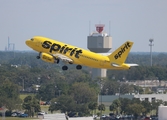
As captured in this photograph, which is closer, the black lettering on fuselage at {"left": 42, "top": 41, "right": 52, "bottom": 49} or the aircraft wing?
the aircraft wing

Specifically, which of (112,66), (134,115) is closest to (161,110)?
(112,66)

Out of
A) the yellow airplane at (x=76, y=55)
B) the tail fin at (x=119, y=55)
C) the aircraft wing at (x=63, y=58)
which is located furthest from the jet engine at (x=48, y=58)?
the tail fin at (x=119, y=55)

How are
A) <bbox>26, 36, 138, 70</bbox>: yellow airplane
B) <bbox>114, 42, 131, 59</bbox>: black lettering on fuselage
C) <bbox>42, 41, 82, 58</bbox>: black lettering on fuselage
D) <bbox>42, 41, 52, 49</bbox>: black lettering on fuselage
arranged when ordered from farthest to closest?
1. <bbox>42, 41, 52, 49</bbox>: black lettering on fuselage
2. <bbox>42, 41, 82, 58</bbox>: black lettering on fuselage
3. <bbox>26, 36, 138, 70</bbox>: yellow airplane
4. <bbox>114, 42, 131, 59</bbox>: black lettering on fuselage

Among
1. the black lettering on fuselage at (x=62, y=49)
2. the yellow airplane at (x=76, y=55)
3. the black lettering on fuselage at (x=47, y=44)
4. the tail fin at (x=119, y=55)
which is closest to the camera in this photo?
the tail fin at (x=119, y=55)

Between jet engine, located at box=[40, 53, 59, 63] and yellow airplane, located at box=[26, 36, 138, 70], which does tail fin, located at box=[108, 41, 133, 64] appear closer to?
yellow airplane, located at box=[26, 36, 138, 70]

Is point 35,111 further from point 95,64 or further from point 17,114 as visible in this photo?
point 95,64

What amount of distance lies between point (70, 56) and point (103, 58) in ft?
15.3

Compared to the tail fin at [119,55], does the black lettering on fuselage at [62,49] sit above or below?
above

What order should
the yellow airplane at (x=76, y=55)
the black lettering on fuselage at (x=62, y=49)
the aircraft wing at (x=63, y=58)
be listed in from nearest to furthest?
the yellow airplane at (x=76, y=55), the black lettering on fuselage at (x=62, y=49), the aircraft wing at (x=63, y=58)

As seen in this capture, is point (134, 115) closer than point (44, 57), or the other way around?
point (44, 57)

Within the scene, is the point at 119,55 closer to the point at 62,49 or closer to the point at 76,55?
the point at 76,55

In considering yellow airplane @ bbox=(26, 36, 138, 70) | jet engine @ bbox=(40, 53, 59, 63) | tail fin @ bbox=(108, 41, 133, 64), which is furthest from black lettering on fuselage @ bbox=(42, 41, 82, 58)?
tail fin @ bbox=(108, 41, 133, 64)

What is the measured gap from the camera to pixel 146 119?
185625 mm

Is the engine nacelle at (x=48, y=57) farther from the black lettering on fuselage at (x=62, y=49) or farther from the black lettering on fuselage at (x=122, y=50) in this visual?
the black lettering on fuselage at (x=122, y=50)
